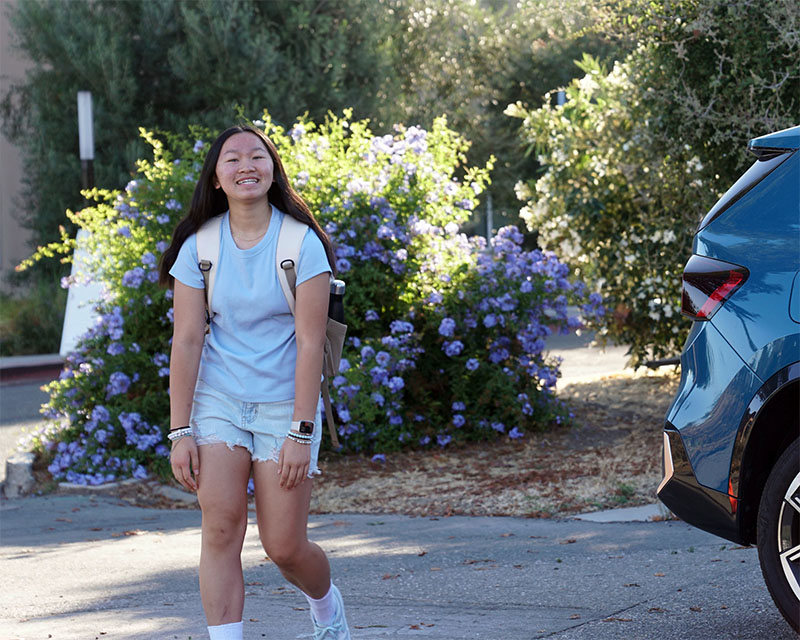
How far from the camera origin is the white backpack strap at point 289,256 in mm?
3816

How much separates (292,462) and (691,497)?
1357mm

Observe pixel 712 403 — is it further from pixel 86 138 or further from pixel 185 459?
pixel 86 138

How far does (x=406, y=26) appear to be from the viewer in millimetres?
23578

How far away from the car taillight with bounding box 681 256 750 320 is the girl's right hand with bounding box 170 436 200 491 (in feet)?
5.54

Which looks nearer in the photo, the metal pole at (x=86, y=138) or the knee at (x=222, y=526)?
the knee at (x=222, y=526)

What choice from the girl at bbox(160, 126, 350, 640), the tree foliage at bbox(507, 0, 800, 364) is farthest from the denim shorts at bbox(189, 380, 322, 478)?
the tree foliage at bbox(507, 0, 800, 364)

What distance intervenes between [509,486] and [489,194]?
59.1 feet

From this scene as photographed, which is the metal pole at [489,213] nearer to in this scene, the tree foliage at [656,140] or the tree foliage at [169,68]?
the tree foliage at [169,68]

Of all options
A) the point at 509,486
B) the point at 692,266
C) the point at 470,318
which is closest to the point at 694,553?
the point at 692,266

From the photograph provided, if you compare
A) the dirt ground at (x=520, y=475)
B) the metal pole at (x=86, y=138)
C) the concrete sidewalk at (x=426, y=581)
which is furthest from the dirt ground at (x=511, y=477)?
the metal pole at (x=86, y=138)

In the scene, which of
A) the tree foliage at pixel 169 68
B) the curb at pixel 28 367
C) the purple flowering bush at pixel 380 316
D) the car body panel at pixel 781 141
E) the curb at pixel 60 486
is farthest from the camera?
the tree foliage at pixel 169 68

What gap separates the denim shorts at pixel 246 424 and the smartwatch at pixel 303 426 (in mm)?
56

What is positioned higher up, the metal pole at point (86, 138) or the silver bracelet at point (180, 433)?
the metal pole at point (86, 138)

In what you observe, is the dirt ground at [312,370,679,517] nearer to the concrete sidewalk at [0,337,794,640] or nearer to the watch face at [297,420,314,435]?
the concrete sidewalk at [0,337,794,640]
